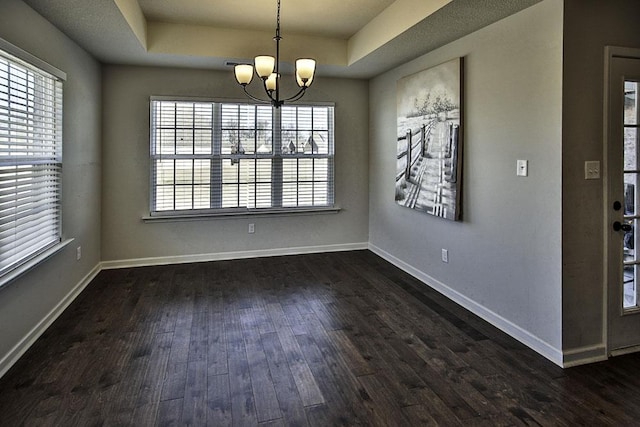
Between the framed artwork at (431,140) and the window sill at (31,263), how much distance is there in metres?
3.35

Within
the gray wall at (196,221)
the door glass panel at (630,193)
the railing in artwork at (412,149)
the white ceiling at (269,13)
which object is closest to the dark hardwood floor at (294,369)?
the door glass panel at (630,193)

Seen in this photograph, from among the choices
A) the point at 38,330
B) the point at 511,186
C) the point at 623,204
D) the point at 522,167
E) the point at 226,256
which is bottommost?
the point at 38,330

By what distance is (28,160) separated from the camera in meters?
2.90

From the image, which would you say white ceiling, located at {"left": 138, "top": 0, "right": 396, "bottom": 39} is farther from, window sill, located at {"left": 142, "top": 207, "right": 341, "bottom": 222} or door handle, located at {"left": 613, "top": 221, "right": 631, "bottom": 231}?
door handle, located at {"left": 613, "top": 221, "right": 631, "bottom": 231}

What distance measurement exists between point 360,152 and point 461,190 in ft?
7.54

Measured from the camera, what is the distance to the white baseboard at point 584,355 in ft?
8.63

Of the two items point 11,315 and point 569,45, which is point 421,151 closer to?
point 569,45

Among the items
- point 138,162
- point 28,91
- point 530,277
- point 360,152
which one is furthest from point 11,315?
point 360,152

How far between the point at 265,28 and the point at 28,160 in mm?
2604

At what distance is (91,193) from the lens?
4.43 metres

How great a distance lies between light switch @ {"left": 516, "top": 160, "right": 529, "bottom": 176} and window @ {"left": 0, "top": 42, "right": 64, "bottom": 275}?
3459 millimetres

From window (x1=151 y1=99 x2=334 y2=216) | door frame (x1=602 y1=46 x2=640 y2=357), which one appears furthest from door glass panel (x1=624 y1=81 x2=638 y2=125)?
window (x1=151 y1=99 x2=334 y2=216)

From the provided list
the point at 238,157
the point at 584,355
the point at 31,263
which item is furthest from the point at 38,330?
the point at 584,355

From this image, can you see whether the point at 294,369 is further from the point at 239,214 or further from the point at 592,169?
the point at 239,214
